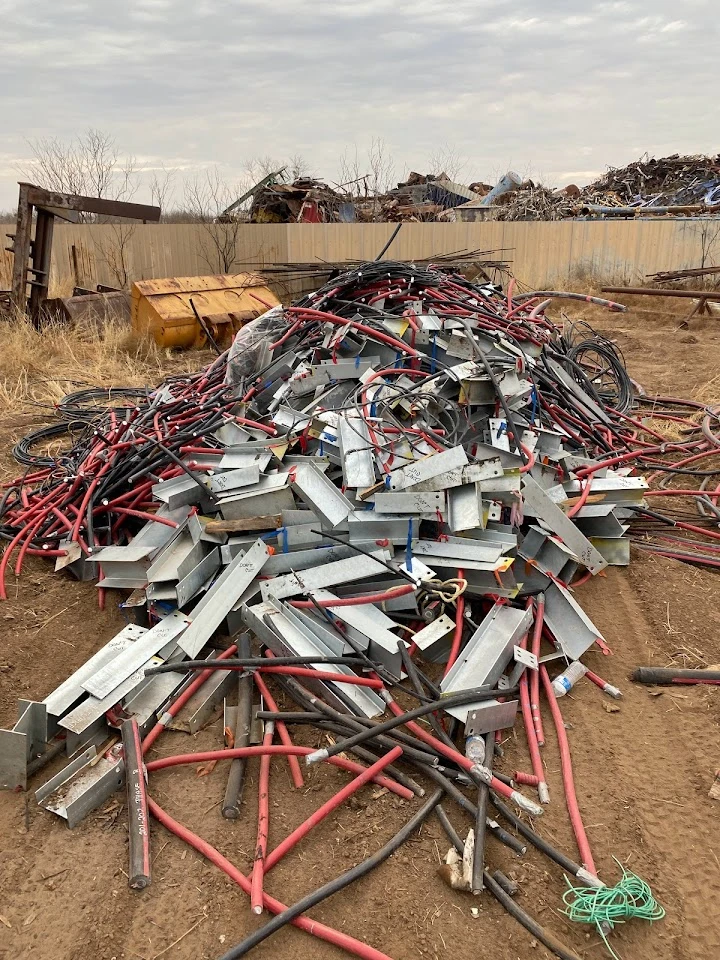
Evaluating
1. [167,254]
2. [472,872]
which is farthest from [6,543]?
[167,254]

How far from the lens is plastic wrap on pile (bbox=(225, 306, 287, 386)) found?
5438mm

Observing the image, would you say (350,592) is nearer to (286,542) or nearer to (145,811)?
(286,542)

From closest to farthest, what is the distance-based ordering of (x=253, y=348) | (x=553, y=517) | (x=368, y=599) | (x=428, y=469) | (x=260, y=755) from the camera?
(x=260, y=755) → (x=368, y=599) → (x=428, y=469) → (x=553, y=517) → (x=253, y=348)

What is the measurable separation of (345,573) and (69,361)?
8.05 m

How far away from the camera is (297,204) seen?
1983 centimetres

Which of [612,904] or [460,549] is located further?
[460,549]

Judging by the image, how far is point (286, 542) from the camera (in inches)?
143

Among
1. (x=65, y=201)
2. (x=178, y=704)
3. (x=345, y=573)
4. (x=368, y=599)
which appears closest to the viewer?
(x=178, y=704)

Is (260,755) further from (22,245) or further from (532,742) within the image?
(22,245)

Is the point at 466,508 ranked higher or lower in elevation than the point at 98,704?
higher

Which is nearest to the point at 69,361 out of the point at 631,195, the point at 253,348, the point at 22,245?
the point at 22,245

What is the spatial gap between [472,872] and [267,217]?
67.7 feet

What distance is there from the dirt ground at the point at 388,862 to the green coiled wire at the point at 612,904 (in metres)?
0.04

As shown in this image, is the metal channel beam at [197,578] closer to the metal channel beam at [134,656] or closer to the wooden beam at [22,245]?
the metal channel beam at [134,656]
